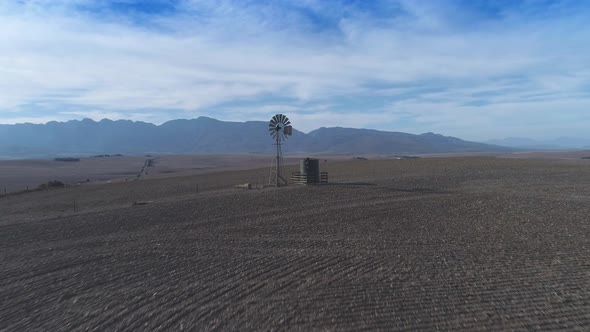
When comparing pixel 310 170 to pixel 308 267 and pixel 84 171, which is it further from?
pixel 84 171

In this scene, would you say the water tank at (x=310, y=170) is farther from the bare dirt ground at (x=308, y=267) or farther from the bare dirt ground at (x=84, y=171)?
the bare dirt ground at (x=84, y=171)

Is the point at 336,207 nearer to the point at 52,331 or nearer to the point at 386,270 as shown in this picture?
the point at 386,270

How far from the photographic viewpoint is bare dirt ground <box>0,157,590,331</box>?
7.38 meters

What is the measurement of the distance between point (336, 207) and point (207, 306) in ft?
37.5

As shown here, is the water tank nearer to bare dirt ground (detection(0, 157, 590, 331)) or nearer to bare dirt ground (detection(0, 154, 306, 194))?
bare dirt ground (detection(0, 157, 590, 331))

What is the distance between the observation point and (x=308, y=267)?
32.9 feet

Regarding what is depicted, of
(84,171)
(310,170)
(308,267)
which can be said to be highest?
(310,170)

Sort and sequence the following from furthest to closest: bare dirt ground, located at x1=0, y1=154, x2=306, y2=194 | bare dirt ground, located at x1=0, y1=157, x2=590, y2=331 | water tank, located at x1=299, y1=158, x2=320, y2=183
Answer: bare dirt ground, located at x1=0, y1=154, x2=306, y2=194 < water tank, located at x1=299, y1=158, x2=320, y2=183 < bare dirt ground, located at x1=0, y1=157, x2=590, y2=331

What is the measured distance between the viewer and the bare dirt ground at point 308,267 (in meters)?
7.38

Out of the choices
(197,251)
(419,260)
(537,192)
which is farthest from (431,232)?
(537,192)

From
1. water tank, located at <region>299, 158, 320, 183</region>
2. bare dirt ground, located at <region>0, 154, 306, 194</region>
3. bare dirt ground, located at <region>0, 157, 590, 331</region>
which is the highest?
water tank, located at <region>299, 158, 320, 183</region>

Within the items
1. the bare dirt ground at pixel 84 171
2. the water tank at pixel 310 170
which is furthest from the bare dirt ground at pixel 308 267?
the bare dirt ground at pixel 84 171

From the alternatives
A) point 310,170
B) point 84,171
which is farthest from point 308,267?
point 84,171

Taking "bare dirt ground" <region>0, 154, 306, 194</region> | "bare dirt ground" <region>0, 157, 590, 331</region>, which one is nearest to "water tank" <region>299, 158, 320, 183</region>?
"bare dirt ground" <region>0, 157, 590, 331</region>
